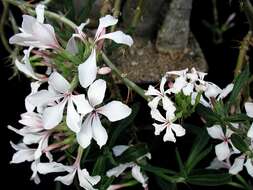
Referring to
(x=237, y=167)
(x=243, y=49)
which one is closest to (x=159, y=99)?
(x=237, y=167)

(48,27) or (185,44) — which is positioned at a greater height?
(48,27)

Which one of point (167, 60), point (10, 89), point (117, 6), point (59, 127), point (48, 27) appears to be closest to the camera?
point (48, 27)

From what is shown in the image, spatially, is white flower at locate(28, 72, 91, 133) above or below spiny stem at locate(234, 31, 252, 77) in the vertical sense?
above

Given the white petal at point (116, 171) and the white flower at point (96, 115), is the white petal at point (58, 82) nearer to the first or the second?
the white flower at point (96, 115)

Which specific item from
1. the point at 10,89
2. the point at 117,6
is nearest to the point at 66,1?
the point at 117,6

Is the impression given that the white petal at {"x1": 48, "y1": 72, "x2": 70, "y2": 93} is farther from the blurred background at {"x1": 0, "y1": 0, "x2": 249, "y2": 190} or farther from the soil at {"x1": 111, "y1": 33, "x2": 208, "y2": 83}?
the soil at {"x1": 111, "y1": 33, "x2": 208, "y2": 83}

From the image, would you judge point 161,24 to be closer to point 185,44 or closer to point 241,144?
point 185,44

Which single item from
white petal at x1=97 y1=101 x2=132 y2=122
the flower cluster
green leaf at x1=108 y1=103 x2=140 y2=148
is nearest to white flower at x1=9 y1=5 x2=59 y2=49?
the flower cluster

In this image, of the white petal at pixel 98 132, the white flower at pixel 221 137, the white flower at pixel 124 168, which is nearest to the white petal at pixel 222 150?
the white flower at pixel 221 137
